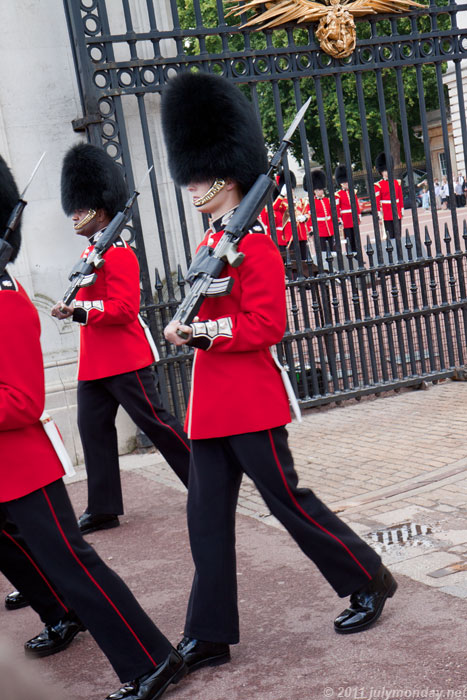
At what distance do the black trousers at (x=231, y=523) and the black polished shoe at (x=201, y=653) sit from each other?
35 mm

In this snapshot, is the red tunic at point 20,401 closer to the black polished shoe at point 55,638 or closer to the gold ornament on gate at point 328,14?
the black polished shoe at point 55,638

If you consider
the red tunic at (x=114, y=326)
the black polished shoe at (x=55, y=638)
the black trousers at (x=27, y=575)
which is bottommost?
the black polished shoe at (x=55, y=638)

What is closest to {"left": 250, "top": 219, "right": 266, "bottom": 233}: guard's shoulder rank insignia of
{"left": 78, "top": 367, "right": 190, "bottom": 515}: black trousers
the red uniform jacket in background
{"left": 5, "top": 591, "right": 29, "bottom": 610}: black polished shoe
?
{"left": 78, "top": 367, "right": 190, "bottom": 515}: black trousers

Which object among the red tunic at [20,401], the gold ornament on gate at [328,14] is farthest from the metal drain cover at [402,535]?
the gold ornament on gate at [328,14]

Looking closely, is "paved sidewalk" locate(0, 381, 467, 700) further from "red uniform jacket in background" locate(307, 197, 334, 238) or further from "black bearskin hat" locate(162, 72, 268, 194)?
"red uniform jacket in background" locate(307, 197, 334, 238)

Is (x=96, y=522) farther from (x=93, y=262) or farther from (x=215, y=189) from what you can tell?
(x=215, y=189)

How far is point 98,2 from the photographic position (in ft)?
21.0

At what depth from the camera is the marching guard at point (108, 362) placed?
4.94 meters

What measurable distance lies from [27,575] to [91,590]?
2.11 ft

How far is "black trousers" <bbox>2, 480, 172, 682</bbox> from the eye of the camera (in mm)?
2945

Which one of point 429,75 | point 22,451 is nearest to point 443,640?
point 22,451

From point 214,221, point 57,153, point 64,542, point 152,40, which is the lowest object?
point 64,542

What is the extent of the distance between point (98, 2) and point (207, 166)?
3.62 m

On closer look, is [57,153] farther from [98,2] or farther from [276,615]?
[276,615]
